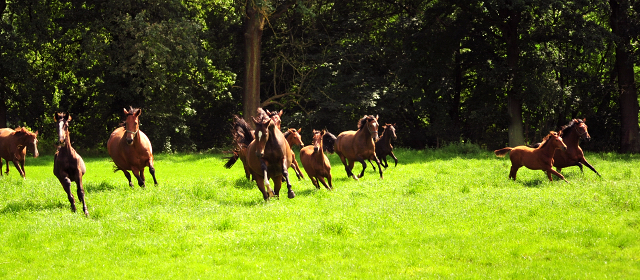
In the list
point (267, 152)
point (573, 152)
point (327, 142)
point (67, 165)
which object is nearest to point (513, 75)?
point (573, 152)

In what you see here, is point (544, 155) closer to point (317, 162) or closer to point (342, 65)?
point (317, 162)

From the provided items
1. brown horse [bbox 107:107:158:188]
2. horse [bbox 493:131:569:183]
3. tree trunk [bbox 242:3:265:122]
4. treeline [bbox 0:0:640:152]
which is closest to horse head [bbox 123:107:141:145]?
brown horse [bbox 107:107:158:188]

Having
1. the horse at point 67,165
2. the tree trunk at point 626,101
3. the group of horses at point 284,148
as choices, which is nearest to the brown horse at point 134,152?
the group of horses at point 284,148

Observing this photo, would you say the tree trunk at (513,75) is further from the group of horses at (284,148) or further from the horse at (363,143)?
the horse at (363,143)

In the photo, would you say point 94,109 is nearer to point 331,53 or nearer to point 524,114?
point 331,53

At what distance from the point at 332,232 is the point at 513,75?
22.6 m

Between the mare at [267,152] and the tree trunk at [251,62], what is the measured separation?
18408 millimetres

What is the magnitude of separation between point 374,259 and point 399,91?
89.6 feet

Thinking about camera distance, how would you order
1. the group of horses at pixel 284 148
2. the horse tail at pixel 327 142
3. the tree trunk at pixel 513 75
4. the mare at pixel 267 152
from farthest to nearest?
the tree trunk at pixel 513 75 → the horse tail at pixel 327 142 → the group of horses at pixel 284 148 → the mare at pixel 267 152

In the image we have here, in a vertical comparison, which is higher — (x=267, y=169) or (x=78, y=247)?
(x=267, y=169)

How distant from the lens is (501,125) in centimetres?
3198

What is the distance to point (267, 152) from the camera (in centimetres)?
1254

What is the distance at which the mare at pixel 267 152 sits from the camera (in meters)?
12.3

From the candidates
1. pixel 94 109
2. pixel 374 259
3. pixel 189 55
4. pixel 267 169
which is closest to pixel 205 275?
pixel 374 259
